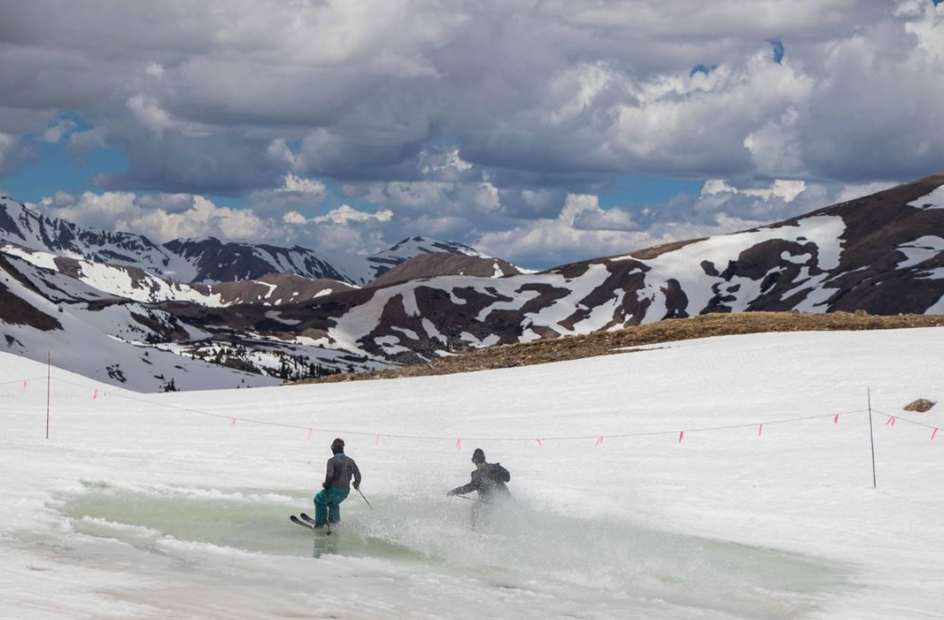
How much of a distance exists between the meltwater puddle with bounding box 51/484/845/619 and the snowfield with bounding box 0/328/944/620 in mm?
88

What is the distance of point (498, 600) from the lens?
58.9 feet

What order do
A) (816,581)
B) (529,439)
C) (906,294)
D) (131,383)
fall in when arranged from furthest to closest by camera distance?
A: (906,294) → (131,383) → (529,439) → (816,581)

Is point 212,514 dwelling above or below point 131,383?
below

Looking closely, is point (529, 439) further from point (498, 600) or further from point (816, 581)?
point (498, 600)

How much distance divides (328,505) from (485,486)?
3386 millimetres

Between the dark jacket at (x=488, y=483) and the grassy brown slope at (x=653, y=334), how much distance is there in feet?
114

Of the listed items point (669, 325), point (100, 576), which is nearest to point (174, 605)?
point (100, 576)

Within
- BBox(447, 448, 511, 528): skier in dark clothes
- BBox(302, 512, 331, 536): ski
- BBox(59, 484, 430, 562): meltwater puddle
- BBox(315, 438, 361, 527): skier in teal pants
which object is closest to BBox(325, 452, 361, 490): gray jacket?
BBox(315, 438, 361, 527): skier in teal pants

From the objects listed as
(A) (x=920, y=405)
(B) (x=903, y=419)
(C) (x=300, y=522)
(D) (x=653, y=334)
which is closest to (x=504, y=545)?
(C) (x=300, y=522)

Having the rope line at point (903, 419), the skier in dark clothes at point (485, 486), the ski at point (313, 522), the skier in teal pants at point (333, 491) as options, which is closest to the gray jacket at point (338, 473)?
the skier in teal pants at point (333, 491)

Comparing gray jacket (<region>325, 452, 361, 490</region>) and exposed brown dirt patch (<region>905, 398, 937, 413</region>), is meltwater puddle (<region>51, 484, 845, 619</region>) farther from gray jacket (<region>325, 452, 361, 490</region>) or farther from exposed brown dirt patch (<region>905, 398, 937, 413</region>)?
exposed brown dirt patch (<region>905, 398, 937, 413</region>)

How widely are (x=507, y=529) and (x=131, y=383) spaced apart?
484ft

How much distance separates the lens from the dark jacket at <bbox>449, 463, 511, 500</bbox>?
77.3 ft

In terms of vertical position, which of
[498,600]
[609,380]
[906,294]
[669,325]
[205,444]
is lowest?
[498,600]
